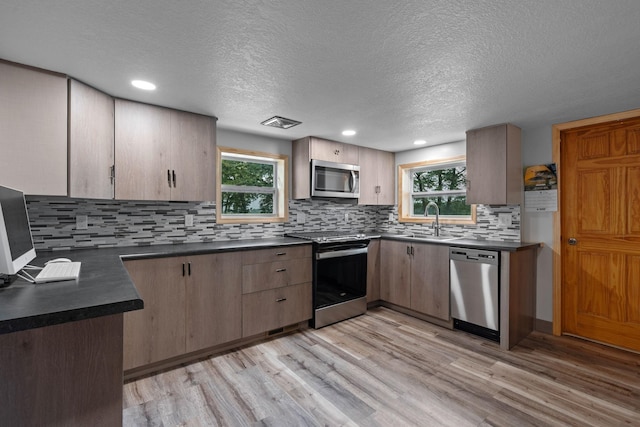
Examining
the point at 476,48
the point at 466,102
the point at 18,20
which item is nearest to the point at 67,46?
the point at 18,20

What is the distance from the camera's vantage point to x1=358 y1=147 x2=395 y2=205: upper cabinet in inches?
163

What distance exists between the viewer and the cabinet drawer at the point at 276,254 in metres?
2.79

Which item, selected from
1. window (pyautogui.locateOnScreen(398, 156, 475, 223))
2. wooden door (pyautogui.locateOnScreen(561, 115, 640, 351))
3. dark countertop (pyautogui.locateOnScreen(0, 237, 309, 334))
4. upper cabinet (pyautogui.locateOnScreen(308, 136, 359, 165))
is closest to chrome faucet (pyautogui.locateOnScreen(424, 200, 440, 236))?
window (pyautogui.locateOnScreen(398, 156, 475, 223))

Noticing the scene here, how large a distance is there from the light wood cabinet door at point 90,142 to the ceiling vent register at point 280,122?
1276 millimetres

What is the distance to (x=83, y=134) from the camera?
2104 mm

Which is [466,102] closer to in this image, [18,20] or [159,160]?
[159,160]

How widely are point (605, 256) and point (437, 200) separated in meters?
1.78

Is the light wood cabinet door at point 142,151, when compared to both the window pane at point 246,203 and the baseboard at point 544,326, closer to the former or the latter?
the window pane at point 246,203

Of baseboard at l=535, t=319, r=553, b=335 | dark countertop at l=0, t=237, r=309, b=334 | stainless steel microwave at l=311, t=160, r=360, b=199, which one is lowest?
baseboard at l=535, t=319, r=553, b=335

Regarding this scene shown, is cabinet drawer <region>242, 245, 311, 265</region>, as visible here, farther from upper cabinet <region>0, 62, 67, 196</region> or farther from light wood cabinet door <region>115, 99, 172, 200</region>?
upper cabinet <region>0, 62, 67, 196</region>

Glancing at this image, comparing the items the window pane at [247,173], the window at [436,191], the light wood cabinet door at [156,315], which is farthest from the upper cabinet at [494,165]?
the light wood cabinet door at [156,315]

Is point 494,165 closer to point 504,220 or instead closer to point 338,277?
point 504,220

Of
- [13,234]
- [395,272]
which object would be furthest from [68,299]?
[395,272]

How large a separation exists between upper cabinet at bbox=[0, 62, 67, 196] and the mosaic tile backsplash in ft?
1.51
